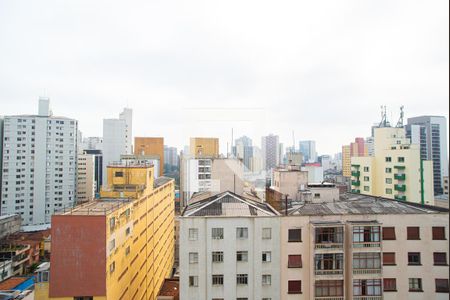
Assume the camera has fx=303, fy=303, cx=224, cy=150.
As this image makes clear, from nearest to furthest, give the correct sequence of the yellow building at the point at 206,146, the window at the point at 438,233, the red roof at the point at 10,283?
the window at the point at 438,233 < the yellow building at the point at 206,146 < the red roof at the point at 10,283

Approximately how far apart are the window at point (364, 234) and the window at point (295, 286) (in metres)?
2.38

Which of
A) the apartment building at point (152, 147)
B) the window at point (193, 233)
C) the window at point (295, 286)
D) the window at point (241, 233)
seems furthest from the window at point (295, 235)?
the apartment building at point (152, 147)

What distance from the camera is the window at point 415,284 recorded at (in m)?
10.2

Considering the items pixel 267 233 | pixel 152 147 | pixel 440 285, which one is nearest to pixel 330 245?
pixel 267 233

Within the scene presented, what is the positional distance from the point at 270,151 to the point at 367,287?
10802 millimetres

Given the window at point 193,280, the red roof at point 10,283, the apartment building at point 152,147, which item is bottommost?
the red roof at point 10,283

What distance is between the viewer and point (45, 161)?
3728cm

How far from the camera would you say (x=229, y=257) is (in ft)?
34.3

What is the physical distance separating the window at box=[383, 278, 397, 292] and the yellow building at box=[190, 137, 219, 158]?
1052 cm

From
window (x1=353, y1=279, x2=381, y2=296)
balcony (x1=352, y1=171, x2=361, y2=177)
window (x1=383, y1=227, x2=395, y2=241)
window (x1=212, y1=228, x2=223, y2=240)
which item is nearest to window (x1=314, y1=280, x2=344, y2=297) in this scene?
window (x1=353, y1=279, x2=381, y2=296)

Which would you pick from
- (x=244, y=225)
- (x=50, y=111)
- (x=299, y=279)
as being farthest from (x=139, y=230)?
(x=50, y=111)

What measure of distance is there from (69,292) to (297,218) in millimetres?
9092

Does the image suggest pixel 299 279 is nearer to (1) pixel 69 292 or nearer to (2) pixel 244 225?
(2) pixel 244 225

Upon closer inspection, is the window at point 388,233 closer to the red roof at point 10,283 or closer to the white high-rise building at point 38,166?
the red roof at point 10,283
